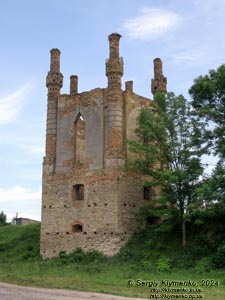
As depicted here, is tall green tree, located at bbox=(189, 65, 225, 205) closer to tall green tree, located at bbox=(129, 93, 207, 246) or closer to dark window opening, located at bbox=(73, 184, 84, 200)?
tall green tree, located at bbox=(129, 93, 207, 246)

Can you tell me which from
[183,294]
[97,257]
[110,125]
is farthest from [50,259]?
[183,294]

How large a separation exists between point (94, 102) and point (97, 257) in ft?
26.7

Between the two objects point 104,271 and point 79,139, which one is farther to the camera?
point 79,139

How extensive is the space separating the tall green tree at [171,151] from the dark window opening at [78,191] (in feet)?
12.1

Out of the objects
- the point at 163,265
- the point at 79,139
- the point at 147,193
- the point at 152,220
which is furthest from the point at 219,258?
the point at 79,139

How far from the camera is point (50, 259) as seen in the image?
22.9 meters

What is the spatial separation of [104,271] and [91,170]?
6.02 metres

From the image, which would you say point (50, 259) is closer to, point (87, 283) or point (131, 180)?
point (131, 180)

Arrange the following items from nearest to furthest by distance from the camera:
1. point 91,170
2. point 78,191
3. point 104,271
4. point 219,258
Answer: point 219,258, point 104,271, point 91,170, point 78,191

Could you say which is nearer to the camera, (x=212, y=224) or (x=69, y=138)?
(x=212, y=224)

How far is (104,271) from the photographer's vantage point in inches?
721

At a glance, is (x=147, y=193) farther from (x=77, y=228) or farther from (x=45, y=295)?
(x=45, y=295)

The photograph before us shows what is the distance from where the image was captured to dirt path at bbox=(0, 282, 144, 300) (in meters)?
11.3

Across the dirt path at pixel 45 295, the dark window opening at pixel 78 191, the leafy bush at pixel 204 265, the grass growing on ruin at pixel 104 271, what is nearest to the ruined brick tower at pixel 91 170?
the dark window opening at pixel 78 191
